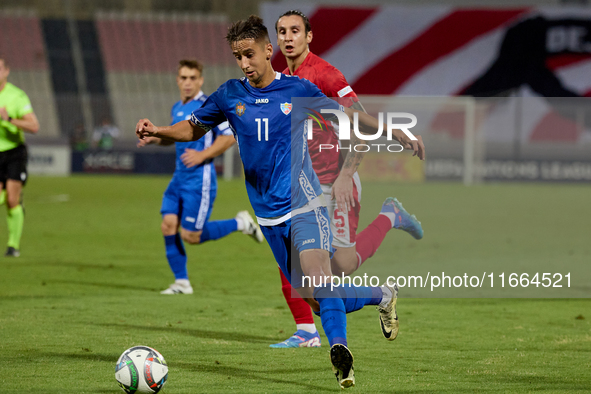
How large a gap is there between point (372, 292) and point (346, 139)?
1.07m

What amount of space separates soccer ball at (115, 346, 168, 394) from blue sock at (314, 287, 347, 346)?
0.88 metres

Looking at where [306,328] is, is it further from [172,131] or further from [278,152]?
[172,131]

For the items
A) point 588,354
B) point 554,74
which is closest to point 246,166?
point 588,354

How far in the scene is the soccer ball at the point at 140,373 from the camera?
407 centimetres

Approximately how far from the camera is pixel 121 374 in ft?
13.5

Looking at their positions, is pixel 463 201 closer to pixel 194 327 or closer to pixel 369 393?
pixel 194 327

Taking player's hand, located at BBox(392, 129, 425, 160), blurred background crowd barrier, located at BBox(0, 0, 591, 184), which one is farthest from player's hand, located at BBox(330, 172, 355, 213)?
blurred background crowd barrier, located at BBox(0, 0, 591, 184)

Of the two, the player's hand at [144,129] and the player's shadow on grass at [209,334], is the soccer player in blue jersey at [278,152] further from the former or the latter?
the player's shadow on grass at [209,334]

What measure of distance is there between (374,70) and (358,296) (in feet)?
98.1

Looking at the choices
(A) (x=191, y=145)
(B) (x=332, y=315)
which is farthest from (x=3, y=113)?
(B) (x=332, y=315)

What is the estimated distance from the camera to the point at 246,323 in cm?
621

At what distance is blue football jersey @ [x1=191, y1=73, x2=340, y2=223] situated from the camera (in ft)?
14.8

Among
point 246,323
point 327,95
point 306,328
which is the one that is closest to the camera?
point 327,95

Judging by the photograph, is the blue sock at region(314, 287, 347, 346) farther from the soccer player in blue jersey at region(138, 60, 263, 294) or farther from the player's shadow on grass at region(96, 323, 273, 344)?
the soccer player in blue jersey at region(138, 60, 263, 294)
